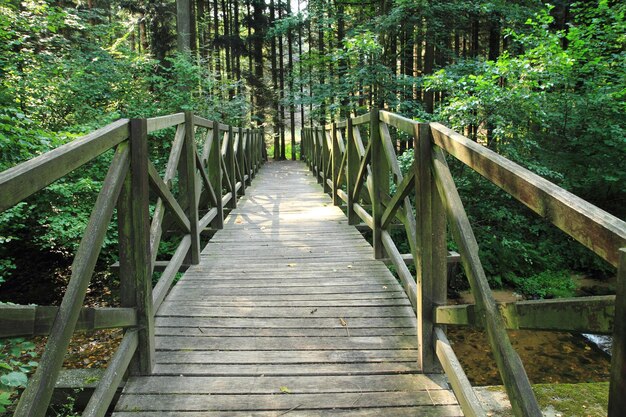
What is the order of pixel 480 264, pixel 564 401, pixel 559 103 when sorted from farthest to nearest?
pixel 559 103 < pixel 564 401 < pixel 480 264

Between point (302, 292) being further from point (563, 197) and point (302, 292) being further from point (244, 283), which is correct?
point (563, 197)

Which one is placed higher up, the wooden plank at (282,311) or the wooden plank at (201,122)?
the wooden plank at (201,122)

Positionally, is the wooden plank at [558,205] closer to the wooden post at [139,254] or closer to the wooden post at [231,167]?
the wooden post at [139,254]

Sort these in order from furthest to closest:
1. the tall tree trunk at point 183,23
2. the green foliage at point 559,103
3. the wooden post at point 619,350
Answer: the tall tree trunk at point 183,23 → the green foliage at point 559,103 → the wooden post at point 619,350

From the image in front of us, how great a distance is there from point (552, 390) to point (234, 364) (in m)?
2.30

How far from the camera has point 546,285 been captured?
898 centimetres

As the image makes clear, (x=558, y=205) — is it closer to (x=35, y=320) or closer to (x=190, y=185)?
(x=35, y=320)

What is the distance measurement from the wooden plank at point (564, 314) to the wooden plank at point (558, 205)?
0.50 feet

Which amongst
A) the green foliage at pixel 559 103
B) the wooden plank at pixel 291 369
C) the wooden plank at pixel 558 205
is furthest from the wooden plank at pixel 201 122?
the green foliage at pixel 559 103

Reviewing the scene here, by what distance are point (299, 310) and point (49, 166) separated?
212cm

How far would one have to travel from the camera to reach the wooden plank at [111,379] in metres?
2.03

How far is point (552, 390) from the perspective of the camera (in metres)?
3.26

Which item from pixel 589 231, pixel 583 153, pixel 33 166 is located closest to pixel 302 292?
pixel 33 166

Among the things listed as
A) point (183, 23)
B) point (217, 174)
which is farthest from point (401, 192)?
point (183, 23)
